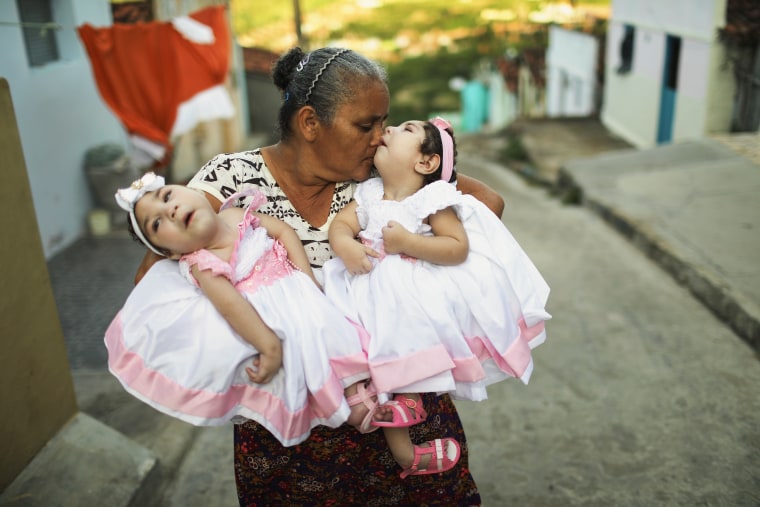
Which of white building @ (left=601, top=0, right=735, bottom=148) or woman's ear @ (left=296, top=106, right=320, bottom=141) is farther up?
woman's ear @ (left=296, top=106, right=320, bottom=141)

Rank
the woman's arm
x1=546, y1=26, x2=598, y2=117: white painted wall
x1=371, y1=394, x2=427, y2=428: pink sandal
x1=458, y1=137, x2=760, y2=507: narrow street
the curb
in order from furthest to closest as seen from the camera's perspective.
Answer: x1=546, y1=26, x2=598, y2=117: white painted wall < the curb < x1=458, y1=137, x2=760, y2=507: narrow street < the woman's arm < x1=371, y1=394, x2=427, y2=428: pink sandal

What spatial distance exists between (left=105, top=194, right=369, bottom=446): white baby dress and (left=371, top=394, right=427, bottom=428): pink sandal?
Result: 0.36 feet

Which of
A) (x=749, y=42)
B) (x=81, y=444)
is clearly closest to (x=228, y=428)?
(x=81, y=444)

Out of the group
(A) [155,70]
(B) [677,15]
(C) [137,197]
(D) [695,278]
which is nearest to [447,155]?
(C) [137,197]

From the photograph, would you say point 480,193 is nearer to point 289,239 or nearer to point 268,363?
point 289,239

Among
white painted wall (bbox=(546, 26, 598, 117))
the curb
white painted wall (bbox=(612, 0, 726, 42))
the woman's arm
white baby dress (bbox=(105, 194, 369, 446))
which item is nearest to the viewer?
white baby dress (bbox=(105, 194, 369, 446))

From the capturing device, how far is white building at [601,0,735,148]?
9.78 meters

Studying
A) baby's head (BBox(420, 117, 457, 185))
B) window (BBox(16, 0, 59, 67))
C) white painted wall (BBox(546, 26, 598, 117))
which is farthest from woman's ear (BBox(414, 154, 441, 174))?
white painted wall (BBox(546, 26, 598, 117))

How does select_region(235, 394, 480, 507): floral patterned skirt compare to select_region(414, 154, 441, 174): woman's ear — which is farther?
select_region(235, 394, 480, 507): floral patterned skirt

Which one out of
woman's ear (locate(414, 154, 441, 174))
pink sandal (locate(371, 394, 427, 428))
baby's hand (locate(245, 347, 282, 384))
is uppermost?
woman's ear (locate(414, 154, 441, 174))

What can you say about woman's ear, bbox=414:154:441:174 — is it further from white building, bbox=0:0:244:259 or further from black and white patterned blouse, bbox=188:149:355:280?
white building, bbox=0:0:244:259

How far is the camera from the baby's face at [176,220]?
5.53ft

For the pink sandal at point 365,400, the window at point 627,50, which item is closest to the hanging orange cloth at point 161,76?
the pink sandal at point 365,400

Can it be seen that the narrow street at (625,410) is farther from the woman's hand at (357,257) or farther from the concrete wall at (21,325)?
the concrete wall at (21,325)
